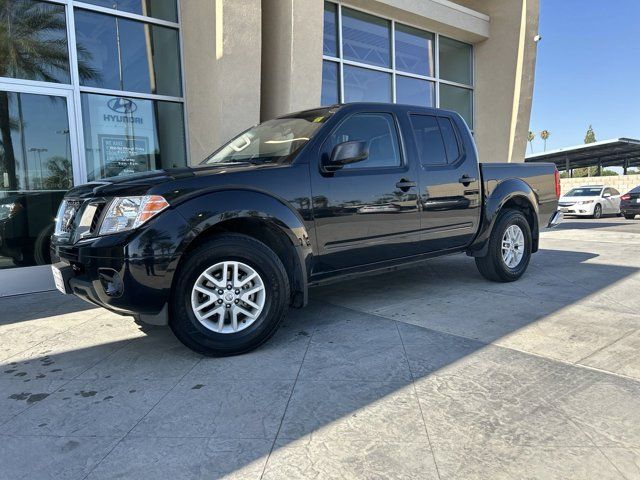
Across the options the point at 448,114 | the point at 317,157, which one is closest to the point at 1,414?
the point at 317,157

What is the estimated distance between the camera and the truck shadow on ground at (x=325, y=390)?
2.36 metres

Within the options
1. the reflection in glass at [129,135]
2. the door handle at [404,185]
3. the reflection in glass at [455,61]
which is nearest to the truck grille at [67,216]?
the door handle at [404,185]

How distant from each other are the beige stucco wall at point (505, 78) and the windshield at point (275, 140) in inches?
402

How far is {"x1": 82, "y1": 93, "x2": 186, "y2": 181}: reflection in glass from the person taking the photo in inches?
287

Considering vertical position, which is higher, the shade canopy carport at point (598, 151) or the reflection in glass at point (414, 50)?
the reflection in glass at point (414, 50)

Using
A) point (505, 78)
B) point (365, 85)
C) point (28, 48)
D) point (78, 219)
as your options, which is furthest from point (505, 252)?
point (505, 78)

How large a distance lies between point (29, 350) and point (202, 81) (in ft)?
17.3

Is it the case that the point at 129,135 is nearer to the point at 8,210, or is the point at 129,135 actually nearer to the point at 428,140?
the point at 8,210

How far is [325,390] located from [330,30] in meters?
9.35

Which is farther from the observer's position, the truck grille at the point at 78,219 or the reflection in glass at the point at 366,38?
the reflection in glass at the point at 366,38

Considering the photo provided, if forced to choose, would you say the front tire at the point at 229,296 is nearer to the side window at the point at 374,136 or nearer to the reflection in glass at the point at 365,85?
the side window at the point at 374,136

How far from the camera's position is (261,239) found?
3818 millimetres

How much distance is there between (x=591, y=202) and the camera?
18.4 metres

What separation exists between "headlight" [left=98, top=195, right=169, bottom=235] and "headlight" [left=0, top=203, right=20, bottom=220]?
4.09 metres
